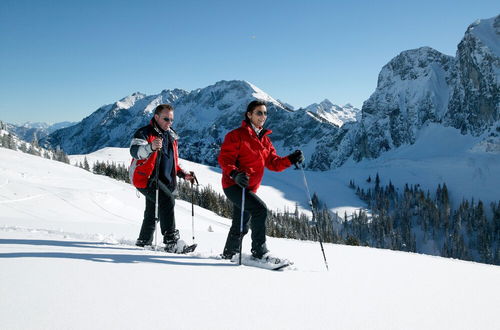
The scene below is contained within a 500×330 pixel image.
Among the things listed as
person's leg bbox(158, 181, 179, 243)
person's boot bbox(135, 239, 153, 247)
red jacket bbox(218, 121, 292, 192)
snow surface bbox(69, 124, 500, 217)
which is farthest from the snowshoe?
snow surface bbox(69, 124, 500, 217)

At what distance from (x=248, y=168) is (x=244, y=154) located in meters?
0.26

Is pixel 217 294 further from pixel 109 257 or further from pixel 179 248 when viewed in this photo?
pixel 179 248

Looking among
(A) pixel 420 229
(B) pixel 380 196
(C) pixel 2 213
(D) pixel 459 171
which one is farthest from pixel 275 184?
(C) pixel 2 213

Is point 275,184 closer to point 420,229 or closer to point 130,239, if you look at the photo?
point 420,229

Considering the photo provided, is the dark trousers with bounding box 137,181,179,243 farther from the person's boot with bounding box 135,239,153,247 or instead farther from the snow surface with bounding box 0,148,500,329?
the snow surface with bounding box 0,148,500,329

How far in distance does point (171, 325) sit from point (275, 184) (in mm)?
179136

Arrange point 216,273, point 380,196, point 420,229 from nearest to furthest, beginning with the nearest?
1. point 216,273
2. point 420,229
3. point 380,196

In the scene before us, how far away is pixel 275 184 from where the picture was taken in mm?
181000

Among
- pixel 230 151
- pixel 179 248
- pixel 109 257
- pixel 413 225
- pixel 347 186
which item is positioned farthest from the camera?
pixel 347 186

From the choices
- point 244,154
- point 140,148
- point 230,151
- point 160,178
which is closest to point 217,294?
point 230,151

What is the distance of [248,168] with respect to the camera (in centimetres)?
619

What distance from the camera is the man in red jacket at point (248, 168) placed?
19.7ft

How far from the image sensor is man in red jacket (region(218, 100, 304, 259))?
19.7ft

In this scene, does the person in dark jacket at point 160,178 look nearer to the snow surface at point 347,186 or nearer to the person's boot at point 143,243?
the person's boot at point 143,243
